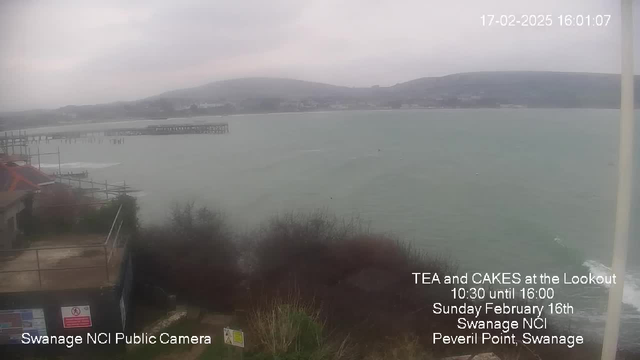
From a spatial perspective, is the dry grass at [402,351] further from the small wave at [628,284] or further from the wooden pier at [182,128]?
the wooden pier at [182,128]

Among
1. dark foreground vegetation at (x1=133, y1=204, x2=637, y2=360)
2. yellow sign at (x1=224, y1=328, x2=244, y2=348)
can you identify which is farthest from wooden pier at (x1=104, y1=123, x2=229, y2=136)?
yellow sign at (x1=224, y1=328, x2=244, y2=348)

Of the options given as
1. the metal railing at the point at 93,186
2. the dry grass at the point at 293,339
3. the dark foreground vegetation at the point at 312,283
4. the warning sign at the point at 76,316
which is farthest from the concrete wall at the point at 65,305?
the metal railing at the point at 93,186

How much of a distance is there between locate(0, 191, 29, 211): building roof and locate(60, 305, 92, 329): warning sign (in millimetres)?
1476

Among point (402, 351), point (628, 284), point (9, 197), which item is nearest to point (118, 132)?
point (9, 197)

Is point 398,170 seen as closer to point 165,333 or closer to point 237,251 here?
point 237,251

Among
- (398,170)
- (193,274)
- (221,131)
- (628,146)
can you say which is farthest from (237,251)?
(628,146)

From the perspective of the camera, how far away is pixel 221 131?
5.53 metres

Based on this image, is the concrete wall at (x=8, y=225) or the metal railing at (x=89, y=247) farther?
the concrete wall at (x=8, y=225)

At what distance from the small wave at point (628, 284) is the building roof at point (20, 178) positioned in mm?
6151

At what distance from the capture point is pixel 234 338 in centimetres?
295

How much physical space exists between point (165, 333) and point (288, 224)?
2000 millimetres

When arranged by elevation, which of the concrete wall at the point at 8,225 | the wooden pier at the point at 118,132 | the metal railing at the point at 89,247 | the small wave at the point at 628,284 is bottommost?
the small wave at the point at 628,284

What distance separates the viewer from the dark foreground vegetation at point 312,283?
3611 millimetres

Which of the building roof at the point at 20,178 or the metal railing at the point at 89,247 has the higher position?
the building roof at the point at 20,178
